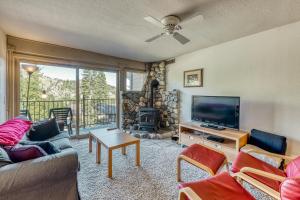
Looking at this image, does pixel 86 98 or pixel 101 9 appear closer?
pixel 101 9

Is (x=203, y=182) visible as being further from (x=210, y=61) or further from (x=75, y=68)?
(x=75, y=68)

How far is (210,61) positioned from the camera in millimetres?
3352

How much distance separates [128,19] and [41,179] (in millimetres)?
2151

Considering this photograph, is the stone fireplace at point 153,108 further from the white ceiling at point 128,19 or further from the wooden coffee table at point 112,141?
the white ceiling at point 128,19

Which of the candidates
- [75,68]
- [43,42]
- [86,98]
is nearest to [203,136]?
[86,98]

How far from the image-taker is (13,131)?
1.92 meters

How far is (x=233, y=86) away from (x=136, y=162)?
7.72 feet

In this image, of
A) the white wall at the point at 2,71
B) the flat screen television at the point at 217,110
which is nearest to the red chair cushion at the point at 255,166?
the flat screen television at the point at 217,110

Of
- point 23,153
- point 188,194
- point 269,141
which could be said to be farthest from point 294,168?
point 23,153

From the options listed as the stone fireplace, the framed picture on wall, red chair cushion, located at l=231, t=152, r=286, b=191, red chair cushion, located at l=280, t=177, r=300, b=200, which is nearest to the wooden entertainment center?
red chair cushion, located at l=231, t=152, r=286, b=191

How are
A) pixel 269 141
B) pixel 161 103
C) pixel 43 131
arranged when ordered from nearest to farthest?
1. pixel 269 141
2. pixel 43 131
3. pixel 161 103

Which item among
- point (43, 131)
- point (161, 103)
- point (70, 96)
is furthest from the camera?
point (161, 103)

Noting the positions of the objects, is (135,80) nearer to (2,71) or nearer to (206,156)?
(2,71)

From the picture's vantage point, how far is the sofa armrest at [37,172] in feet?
3.56
